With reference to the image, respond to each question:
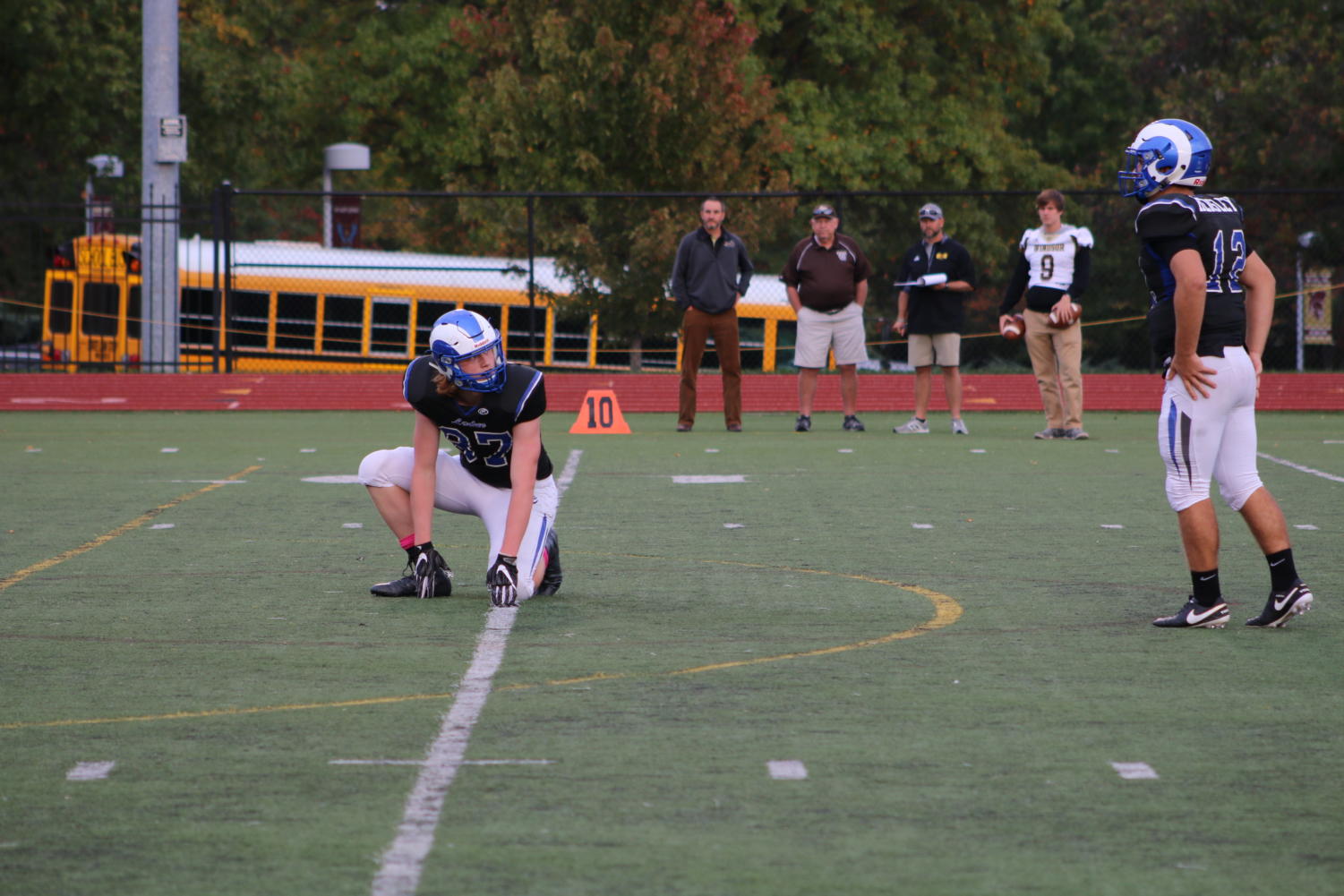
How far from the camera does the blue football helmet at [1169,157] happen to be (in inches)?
251

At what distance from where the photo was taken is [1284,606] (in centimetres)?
647

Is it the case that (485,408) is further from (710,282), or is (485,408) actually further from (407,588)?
(710,282)

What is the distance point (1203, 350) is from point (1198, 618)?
3.13ft

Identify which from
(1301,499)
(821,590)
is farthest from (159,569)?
(1301,499)

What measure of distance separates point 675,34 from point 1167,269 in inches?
684

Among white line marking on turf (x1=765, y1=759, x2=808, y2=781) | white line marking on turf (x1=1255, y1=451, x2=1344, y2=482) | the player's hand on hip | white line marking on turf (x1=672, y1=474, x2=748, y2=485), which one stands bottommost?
white line marking on turf (x1=765, y1=759, x2=808, y2=781)

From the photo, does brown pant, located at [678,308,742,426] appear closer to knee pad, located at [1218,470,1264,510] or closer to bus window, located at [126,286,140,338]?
knee pad, located at [1218,470,1264,510]

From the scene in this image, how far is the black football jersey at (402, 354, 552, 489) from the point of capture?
22.8 ft

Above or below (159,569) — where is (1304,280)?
above

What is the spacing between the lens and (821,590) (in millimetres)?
7523

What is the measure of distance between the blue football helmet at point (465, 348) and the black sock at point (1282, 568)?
286 cm

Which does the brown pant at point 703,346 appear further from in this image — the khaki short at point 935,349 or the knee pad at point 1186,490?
the knee pad at point 1186,490

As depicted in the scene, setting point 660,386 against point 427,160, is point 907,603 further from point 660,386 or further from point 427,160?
point 427,160

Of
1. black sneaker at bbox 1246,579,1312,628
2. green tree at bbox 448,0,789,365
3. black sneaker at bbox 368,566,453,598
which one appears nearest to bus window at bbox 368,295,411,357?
green tree at bbox 448,0,789,365
